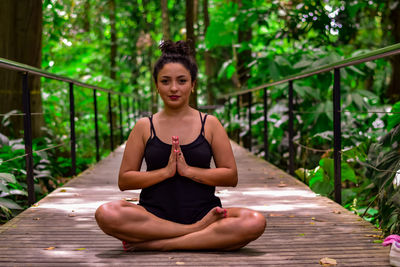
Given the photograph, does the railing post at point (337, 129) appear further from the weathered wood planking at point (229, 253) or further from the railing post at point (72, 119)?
the railing post at point (72, 119)

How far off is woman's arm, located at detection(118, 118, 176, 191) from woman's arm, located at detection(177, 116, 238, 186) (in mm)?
82

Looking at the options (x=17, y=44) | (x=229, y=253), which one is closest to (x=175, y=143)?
(x=229, y=253)

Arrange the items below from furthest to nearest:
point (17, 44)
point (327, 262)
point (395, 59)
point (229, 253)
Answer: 1. point (395, 59)
2. point (17, 44)
3. point (229, 253)
4. point (327, 262)

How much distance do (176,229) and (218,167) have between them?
1.37 feet

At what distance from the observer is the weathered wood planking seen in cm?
258

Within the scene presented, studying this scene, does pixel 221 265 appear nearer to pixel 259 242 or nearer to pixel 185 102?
pixel 259 242

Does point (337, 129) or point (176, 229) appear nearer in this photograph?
point (176, 229)

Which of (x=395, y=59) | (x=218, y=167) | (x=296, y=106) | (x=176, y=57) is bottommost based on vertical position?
(x=218, y=167)

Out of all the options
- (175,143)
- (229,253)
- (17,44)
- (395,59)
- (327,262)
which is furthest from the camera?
(395,59)

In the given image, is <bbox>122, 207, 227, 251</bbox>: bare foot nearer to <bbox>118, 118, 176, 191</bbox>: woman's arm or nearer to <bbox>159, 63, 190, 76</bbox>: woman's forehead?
<bbox>118, 118, 176, 191</bbox>: woman's arm

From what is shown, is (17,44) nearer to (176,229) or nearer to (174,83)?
(174,83)

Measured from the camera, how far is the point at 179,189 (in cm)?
278

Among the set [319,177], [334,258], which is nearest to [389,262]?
[334,258]

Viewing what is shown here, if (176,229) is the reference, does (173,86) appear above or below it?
above
